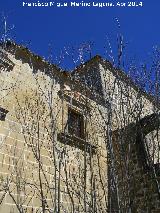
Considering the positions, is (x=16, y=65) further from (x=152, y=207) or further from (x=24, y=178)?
(x=152, y=207)

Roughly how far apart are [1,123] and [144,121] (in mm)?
4357

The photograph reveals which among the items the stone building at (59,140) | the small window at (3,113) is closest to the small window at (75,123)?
the stone building at (59,140)

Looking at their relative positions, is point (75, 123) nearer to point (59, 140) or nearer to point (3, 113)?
point (59, 140)

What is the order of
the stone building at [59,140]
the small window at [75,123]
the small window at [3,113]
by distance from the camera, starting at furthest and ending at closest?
the small window at [75,123], the small window at [3,113], the stone building at [59,140]

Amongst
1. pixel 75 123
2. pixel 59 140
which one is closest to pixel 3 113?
pixel 59 140

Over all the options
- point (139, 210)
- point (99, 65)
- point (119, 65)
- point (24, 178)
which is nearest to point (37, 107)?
point (24, 178)

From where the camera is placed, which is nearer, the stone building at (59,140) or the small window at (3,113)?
the stone building at (59,140)

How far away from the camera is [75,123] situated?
9969mm

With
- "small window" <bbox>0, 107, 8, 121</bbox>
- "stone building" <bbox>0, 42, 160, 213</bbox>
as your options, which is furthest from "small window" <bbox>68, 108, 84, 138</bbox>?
"small window" <bbox>0, 107, 8, 121</bbox>

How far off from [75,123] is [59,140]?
1.62 m

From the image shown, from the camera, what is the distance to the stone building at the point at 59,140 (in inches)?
240

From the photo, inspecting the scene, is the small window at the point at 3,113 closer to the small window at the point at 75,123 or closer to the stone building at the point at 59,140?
the stone building at the point at 59,140

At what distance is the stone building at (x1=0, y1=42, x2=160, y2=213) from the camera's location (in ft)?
20.0

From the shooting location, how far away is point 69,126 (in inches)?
376
